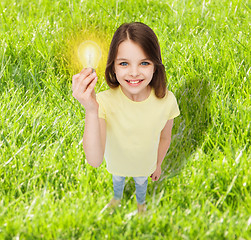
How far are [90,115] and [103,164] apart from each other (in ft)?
1.97

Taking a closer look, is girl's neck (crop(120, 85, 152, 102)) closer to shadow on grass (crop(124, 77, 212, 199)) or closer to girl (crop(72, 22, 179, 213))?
girl (crop(72, 22, 179, 213))

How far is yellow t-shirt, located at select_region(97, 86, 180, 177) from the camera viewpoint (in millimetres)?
1863

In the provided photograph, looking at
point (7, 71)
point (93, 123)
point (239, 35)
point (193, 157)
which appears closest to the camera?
point (93, 123)

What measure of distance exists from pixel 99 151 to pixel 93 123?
0.16 m

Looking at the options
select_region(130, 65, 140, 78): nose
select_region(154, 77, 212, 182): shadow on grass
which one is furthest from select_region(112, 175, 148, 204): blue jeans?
select_region(130, 65, 140, 78): nose

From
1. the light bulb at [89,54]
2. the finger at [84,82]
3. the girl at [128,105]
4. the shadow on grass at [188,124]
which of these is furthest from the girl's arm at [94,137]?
the shadow on grass at [188,124]

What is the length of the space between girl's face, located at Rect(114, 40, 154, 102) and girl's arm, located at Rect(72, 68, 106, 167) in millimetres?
153

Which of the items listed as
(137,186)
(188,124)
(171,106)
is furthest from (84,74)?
(188,124)

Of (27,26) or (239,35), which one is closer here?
(239,35)

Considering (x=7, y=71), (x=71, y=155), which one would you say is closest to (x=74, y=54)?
(x=7, y=71)

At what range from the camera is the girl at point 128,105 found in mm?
1777

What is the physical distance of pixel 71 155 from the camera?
7.75 ft

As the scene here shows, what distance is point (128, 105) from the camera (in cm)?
187

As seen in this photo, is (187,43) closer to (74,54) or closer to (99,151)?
(74,54)
